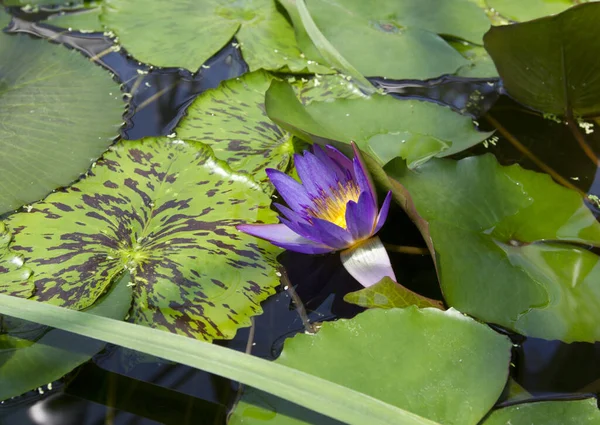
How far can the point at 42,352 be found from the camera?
4.01 ft

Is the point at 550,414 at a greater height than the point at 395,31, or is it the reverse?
the point at 395,31

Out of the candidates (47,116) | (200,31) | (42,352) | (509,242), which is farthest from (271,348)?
(200,31)

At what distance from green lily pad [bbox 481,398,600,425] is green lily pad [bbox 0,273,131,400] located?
2.73ft

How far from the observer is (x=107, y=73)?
6.40 feet

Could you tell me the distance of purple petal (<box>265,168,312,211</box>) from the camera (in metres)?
1.38

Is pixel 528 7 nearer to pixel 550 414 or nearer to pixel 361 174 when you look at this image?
pixel 361 174

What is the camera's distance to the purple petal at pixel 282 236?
134cm

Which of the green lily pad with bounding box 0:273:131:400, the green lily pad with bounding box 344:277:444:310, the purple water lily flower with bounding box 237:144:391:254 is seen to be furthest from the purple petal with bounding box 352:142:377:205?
the green lily pad with bounding box 0:273:131:400

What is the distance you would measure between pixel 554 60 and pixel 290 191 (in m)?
0.94

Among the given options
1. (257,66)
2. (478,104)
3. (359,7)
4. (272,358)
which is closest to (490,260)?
(272,358)

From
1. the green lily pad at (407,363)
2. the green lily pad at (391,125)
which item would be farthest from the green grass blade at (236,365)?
the green lily pad at (391,125)

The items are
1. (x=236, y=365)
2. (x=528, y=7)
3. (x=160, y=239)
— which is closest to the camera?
(x=236, y=365)

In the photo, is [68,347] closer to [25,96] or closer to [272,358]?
[272,358]

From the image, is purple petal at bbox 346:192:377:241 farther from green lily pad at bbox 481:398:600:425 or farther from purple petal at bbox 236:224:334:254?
green lily pad at bbox 481:398:600:425
